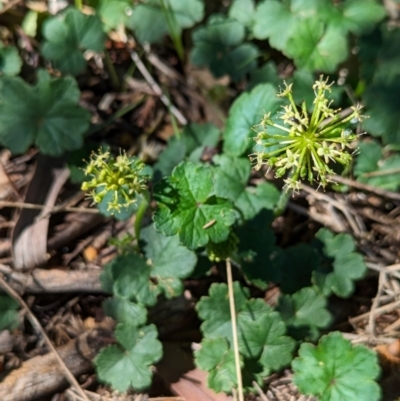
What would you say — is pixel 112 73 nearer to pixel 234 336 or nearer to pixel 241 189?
pixel 241 189

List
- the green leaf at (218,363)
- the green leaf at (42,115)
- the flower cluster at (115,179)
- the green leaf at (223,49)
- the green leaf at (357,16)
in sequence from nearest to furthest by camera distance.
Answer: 1. the flower cluster at (115,179)
2. the green leaf at (218,363)
3. the green leaf at (42,115)
4. the green leaf at (357,16)
5. the green leaf at (223,49)

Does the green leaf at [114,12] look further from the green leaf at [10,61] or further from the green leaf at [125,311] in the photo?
the green leaf at [125,311]

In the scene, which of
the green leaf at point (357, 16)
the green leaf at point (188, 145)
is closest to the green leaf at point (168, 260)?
the green leaf at point (188, 145)

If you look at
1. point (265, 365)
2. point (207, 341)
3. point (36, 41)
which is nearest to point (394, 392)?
point (265, 365)

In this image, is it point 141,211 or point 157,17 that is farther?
point 157,17

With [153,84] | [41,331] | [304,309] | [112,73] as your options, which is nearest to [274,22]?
[153,84]

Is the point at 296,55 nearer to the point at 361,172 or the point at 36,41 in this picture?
the point at 361,172

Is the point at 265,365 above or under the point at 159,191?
under
